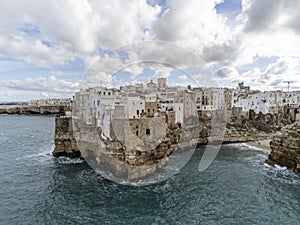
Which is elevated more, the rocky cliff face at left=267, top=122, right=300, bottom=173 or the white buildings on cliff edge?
the white buildings on cliff edge

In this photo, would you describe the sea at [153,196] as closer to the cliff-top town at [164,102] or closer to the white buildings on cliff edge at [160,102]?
the white buildings on cliff edge at [160,102]

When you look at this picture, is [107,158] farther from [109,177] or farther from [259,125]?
[259,125]

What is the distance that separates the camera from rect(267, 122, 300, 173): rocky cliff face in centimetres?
2912

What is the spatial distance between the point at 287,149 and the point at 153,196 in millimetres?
19391

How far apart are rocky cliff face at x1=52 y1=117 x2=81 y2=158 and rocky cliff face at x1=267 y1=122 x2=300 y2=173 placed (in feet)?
89.9

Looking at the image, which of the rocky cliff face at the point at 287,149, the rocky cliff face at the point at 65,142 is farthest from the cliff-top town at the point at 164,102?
the rocky cliff face at the point at 287,149

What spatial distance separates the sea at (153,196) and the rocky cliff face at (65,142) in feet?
10.2

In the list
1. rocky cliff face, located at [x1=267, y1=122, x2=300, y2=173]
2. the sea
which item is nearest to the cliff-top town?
the sea

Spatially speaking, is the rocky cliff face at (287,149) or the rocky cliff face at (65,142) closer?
the rocky cliff face at (287,149)

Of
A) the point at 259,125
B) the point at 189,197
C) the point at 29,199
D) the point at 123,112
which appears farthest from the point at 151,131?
the point at 259,125

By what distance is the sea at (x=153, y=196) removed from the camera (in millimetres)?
18531

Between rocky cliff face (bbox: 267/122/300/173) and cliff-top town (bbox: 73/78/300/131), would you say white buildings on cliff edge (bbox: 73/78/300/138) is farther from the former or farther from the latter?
rocky cliff face (bbox: 267/122/300/173)

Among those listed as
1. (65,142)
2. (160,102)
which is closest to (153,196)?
(65,142)

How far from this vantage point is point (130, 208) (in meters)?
19.9
